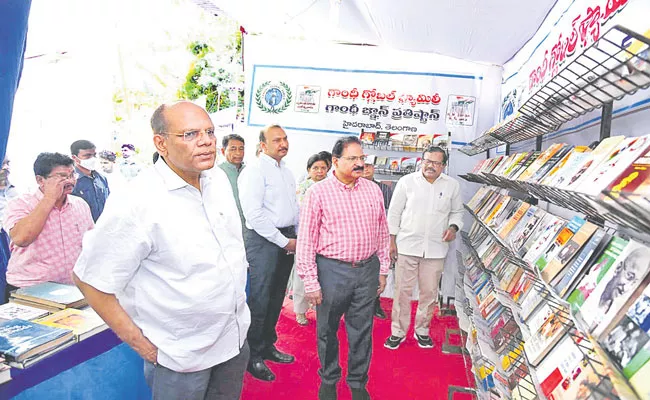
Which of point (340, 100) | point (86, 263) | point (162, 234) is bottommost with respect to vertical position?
point (86, 263)

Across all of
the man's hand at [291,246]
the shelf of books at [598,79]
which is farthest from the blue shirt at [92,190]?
the shelf of books at [598,79]

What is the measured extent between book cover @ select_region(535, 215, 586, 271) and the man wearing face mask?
146 inches

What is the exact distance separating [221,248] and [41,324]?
824mm

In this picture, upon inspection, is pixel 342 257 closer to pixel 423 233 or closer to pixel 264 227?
pixel 264 227

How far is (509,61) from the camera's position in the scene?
4.56 m

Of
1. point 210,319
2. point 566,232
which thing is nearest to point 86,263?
point 210,319

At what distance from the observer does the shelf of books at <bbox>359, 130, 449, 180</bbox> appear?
4984mm

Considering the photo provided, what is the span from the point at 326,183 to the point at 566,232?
1.47 metres

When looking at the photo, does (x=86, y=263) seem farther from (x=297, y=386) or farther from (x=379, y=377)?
(x=379, y=377)

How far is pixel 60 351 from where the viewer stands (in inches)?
67.0

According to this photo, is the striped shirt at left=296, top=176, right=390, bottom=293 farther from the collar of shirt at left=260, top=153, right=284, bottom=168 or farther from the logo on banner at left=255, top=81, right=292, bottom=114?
the logo on banner at left=255, top=81, right=292, bottom=114

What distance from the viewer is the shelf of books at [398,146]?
4984 millimetres

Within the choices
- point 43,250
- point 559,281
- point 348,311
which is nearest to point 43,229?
point 43,250

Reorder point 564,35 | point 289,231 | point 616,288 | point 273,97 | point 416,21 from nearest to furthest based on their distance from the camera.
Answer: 1. point 616,288
2. point 564,35
3. point 289,231
4. point 416,21
5. point 273,97
